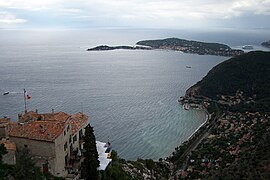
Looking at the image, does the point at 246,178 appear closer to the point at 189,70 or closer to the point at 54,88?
the point at 54,88

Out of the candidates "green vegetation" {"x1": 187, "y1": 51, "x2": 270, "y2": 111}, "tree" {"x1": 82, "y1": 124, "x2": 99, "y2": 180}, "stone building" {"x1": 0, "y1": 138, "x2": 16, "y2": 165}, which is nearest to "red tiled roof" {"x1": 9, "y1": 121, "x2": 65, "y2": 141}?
"stone building" {"x1": 0, "y1": 138, "x2": 16, "y2": 165}

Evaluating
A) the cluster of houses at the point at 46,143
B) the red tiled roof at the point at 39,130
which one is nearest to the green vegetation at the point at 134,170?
the cluster of houses at the point at 46,143

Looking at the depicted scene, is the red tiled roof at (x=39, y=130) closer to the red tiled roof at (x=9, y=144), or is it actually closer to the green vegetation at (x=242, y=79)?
the red tiled roof at (x=9, y=144)

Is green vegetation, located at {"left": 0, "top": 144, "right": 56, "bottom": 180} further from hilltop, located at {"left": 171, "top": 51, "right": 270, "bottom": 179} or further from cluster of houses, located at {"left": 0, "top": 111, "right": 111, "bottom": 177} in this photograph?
hilltop, located at {"left": 171, "top": 51, "right": 270, "bottom": 179}

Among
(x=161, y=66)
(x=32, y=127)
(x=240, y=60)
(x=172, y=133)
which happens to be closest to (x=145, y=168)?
(x=32, y=127)

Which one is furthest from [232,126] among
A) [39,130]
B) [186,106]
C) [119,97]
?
[39,130]

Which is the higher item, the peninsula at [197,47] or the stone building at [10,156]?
the peninsula at [197,47]
